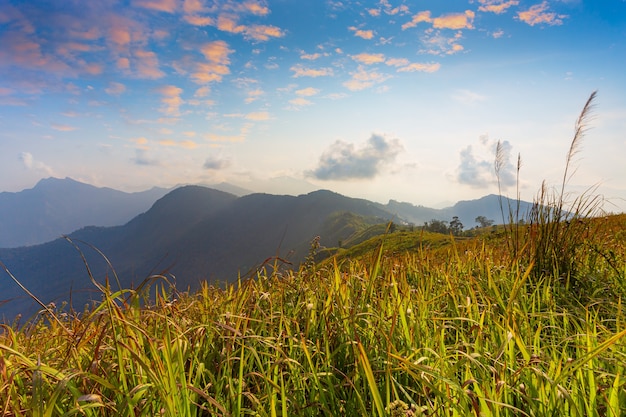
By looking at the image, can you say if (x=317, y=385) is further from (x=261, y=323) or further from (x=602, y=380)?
(x=602, y=380)

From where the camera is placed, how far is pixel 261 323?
11.5 ft

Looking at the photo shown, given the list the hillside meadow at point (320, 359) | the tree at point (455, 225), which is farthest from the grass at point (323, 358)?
the tree at point (455, 225)

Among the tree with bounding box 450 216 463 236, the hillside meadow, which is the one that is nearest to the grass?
the hillside meadow

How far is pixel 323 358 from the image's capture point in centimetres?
316

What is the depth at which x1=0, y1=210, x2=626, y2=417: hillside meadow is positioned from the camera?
7.16 ft

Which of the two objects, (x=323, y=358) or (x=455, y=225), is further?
(x=455, y=225)

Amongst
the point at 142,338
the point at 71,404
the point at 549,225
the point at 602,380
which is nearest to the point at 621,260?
the point at 549,225

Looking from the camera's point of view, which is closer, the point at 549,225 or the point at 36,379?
the point at 36,379

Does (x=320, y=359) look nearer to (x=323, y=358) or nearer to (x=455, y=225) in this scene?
(x=323, y=358)

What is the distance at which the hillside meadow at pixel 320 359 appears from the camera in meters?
2.18

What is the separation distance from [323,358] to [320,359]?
0.04 metres

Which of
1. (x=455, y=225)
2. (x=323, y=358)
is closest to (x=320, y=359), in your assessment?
(x=323, y=358)

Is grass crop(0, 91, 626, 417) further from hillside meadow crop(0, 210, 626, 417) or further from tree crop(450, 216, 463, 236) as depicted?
tree crop(450, 216, 463, 236)

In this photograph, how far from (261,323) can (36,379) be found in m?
1.86
